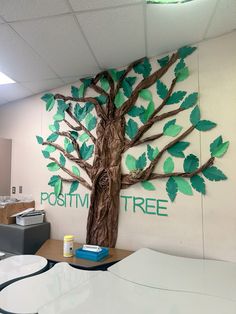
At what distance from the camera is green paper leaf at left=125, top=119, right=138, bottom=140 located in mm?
2494

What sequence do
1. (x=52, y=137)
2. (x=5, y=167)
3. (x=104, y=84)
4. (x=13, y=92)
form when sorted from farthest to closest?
1. (x=5, y=167)
2. (x=13, y=92)
3. (x=52, y=137)
4. (x=104, y=84)

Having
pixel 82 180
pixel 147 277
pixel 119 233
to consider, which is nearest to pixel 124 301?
pixel 147 277

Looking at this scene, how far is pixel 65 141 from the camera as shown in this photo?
9.71 feet

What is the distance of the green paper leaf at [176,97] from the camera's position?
7.54 feet

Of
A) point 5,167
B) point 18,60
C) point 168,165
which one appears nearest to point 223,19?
point 168,165

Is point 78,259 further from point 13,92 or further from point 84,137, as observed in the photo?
point 13,92

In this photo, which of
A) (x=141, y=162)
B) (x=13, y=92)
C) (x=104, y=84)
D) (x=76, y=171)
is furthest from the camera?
(x=13, y=92)

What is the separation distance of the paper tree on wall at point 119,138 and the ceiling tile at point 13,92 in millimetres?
466

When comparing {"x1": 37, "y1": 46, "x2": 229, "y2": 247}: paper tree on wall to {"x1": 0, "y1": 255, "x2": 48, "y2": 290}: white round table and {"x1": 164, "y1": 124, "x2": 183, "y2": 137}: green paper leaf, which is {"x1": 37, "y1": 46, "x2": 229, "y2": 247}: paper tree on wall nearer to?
{"x1": 164, "y1": 124, "x2": 183, "y2": 137}: green paper leaf

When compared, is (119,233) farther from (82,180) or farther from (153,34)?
(153,34)

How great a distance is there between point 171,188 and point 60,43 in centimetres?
167

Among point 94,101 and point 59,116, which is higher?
point 94,101

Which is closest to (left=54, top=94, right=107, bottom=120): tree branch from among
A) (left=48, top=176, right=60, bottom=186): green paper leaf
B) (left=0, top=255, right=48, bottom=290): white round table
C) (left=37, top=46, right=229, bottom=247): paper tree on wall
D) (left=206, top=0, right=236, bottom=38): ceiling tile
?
(left=37, top=46, right=229, bottom=247): paper tree on wall

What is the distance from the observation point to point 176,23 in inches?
76.7
